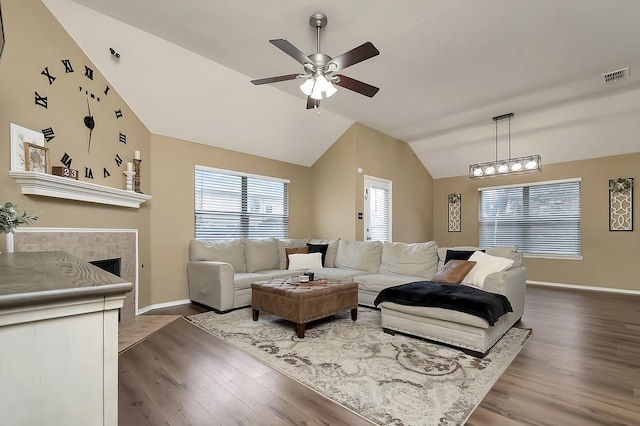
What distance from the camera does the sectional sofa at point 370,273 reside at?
2840 mm

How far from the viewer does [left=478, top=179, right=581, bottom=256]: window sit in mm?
6027

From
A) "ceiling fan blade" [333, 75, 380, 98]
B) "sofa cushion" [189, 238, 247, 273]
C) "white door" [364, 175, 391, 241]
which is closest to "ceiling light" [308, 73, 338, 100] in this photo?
"ceiling fan blade" [333, 75, 380, 98]

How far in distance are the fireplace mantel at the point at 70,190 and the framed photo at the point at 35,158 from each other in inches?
5.3

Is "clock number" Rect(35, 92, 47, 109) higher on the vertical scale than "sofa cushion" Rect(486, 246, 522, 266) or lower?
higher

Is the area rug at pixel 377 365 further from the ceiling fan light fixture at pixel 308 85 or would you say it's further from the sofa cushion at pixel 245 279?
the ceiling fan light fixture at pixel 308 85

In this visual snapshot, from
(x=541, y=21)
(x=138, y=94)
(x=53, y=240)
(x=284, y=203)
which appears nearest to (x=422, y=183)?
(x=284, y=203)

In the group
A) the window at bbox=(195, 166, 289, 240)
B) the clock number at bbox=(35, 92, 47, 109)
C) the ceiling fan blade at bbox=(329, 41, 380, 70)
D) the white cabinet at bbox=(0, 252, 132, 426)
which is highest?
the ceiling fan blade at bbox=(329, 41, 380, 70)

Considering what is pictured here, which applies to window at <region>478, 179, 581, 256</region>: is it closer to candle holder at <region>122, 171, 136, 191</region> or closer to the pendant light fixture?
the pendant light fixture

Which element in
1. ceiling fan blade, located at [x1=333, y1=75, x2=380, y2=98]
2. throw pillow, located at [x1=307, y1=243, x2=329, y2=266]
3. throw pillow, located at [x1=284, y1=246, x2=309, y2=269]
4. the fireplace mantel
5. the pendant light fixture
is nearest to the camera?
the fireplace mantel

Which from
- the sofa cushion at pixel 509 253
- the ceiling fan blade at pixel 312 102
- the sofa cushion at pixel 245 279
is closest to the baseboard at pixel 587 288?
the sofa cushion at pixel 509 253

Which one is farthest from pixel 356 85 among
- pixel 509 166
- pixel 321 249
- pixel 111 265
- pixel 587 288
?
pixel 587 288

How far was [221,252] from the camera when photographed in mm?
4539

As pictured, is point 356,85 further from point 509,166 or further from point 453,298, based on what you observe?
point 509,166

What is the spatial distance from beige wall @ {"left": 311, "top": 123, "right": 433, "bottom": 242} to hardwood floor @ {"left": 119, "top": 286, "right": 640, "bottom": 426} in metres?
3.31
